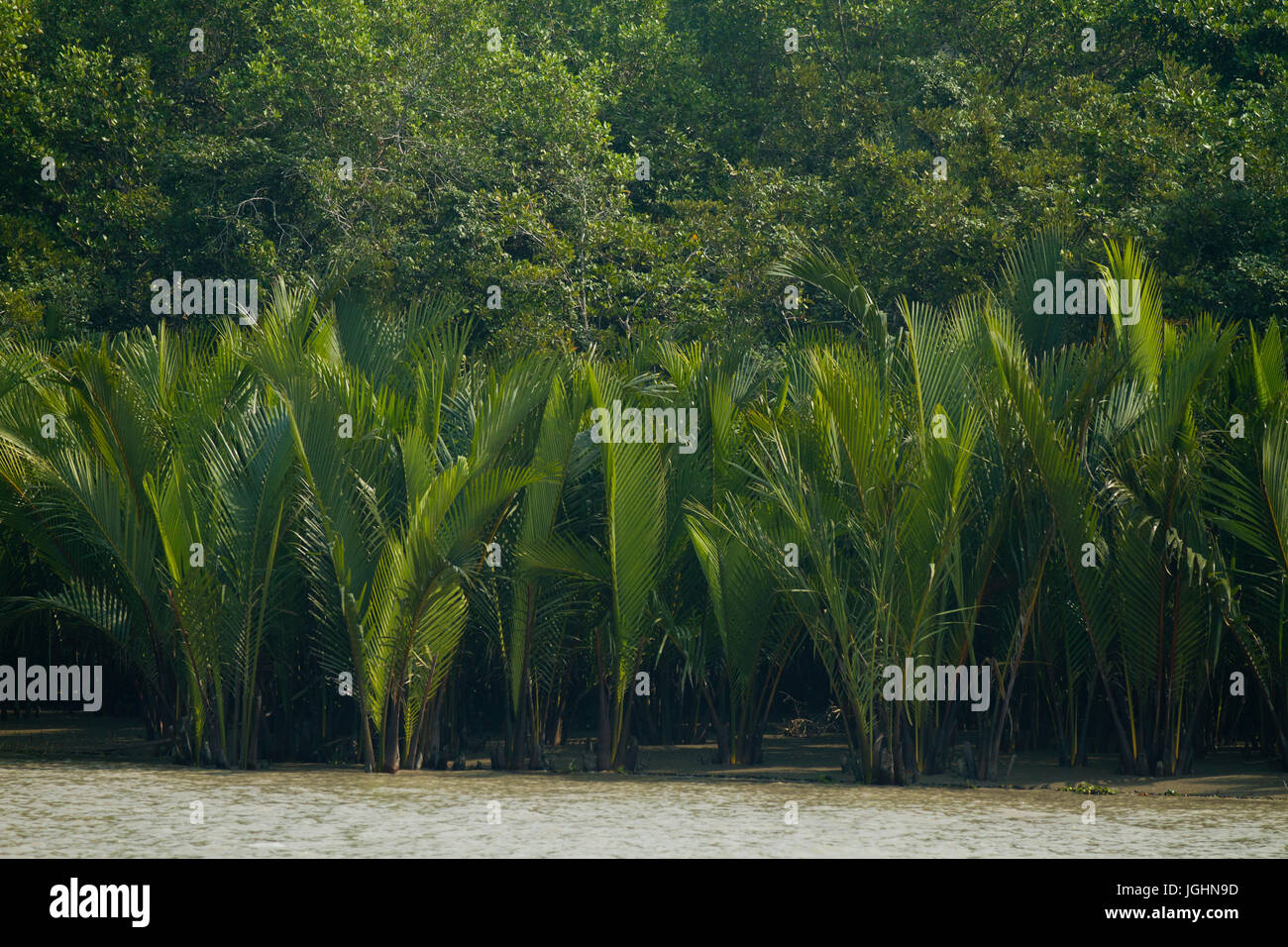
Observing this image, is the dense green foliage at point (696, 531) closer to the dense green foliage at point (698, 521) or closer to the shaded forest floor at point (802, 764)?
the dense green foliage at point (698, 521)

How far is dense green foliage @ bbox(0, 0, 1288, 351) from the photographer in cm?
1468

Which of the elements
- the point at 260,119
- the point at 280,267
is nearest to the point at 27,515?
the point at 280,267

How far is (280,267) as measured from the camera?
16.8 meters

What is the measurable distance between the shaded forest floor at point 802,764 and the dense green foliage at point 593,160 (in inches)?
174

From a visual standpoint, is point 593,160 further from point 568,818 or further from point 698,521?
point 568,818

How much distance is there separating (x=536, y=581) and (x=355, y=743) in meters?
1.58

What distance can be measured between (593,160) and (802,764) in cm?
1191

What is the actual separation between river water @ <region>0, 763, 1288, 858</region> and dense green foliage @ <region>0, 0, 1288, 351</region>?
5607mm

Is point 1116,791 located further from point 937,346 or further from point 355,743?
point 355,743

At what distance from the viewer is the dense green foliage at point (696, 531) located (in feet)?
26.3

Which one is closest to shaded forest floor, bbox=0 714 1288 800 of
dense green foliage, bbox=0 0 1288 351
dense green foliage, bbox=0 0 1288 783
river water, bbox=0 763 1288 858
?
dense green foliage, bbox=0 0 1288 783

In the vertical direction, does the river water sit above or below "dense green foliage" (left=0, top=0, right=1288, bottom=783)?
below

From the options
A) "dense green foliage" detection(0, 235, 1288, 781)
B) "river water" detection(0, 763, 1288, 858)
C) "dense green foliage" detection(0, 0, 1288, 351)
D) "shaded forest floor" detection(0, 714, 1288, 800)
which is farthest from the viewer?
"dense green foliage" detection(0, 0, 1288, 351)

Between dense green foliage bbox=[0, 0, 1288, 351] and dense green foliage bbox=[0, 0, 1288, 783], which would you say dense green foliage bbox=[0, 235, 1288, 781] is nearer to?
dense green foliage bbox=[0, 0, 1288, 783]
